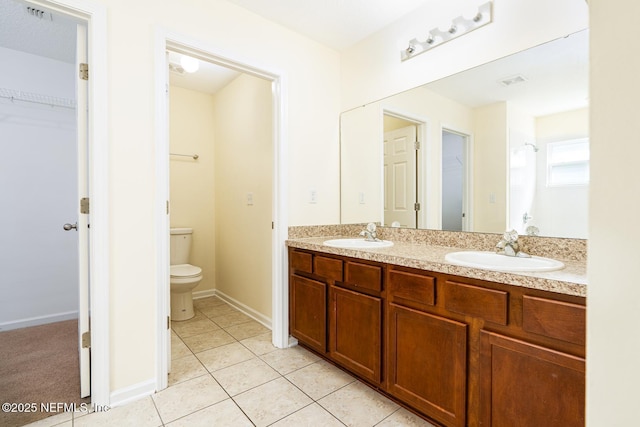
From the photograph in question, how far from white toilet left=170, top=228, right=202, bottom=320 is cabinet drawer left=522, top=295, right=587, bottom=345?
2.60 meters

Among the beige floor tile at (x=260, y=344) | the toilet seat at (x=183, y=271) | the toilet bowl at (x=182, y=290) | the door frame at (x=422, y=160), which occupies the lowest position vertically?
the beige floor tile at (x=260, y=344)

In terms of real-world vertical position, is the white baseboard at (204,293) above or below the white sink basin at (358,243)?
below

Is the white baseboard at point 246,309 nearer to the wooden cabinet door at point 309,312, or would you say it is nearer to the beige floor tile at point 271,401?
the wooden cabinet door at point 309,312

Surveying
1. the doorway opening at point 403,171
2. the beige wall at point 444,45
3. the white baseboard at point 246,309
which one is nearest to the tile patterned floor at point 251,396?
the white baseboard at point 246,309

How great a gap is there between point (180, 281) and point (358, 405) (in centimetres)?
190

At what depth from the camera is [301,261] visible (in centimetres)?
217

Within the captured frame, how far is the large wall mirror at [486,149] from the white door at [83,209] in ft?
5.85

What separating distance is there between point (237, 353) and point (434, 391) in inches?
55.7

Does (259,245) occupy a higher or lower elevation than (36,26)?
lower

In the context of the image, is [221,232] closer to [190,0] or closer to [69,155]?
[69,155]

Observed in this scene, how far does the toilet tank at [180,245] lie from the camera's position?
3.25m

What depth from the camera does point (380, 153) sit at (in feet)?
7.90

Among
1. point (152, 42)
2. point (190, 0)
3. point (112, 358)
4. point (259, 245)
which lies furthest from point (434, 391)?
point (190, 0)

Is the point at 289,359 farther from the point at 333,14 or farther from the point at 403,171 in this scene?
the point at 333,14
